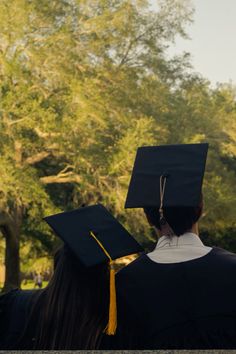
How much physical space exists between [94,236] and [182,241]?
0.35m

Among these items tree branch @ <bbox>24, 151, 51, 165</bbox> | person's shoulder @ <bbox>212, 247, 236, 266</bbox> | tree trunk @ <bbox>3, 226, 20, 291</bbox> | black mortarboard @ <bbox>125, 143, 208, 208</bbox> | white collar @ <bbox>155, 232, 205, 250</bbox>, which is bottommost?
tree trunk @ <bbox>3, 226, 20, 291</bbox>

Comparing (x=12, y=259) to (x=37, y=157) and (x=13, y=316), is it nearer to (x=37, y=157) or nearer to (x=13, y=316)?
(x=37, y=157)

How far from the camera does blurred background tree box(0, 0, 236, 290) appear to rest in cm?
2295

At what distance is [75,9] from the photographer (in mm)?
25250

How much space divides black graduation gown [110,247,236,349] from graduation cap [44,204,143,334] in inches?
4.9

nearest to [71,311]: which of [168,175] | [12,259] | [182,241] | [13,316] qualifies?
[13,316]

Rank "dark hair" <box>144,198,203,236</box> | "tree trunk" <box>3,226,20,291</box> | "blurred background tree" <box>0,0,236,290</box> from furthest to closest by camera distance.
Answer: "tree trunk" <box>3,226,20,291</box>
"blurred background tree" <box>0,0,236,290</box>
"dark hair" <box>144,198,203,236</box>

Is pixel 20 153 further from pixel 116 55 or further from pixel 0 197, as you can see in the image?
pixel 116 55

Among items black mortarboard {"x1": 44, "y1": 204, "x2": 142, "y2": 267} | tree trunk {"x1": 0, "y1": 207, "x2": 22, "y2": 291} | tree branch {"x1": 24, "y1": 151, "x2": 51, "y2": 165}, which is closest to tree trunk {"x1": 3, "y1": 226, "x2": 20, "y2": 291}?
tree trunk {"x1": 0, "y1": 207, "x2": 22, "y2": 291}

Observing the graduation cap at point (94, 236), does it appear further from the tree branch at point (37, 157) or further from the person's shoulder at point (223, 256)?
the tree branch at point (37, 157)

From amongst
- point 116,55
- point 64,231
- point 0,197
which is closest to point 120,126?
point 116,55

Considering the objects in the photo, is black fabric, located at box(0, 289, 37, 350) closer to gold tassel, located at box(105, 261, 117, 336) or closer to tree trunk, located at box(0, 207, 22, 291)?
gold tassel, located at box(105, 261, 117, 336)

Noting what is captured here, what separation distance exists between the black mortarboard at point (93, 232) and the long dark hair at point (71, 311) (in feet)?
0.22

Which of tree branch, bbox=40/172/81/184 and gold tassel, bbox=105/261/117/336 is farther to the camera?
tree branch, bbox=40/172/81/184
